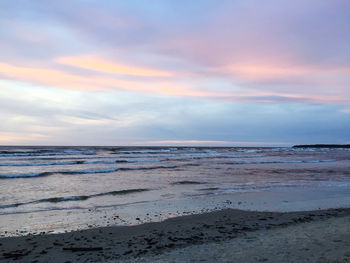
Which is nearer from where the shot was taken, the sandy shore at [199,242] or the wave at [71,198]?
the sandy shore at [199,242]

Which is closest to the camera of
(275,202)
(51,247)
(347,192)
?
(51,247)

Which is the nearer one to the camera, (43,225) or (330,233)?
(330,233)

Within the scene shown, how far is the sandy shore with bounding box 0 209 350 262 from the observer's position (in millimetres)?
5836

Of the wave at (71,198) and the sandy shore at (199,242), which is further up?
the sandy shore at (199,242)

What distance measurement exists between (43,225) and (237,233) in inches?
225

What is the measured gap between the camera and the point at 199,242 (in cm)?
698

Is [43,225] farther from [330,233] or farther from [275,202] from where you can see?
[275,202]

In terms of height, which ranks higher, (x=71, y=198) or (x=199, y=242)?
(x=199, y=242)

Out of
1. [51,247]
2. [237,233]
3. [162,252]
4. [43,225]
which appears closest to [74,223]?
[43,225]

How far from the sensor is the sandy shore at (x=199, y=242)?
584 cm

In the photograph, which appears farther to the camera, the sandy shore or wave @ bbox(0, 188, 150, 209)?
wave @ bbox(0, 188, 150, 209)

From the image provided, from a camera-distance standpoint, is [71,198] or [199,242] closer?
[199,242]

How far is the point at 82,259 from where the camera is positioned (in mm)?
6098

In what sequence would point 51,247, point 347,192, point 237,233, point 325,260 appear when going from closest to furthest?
1. point 325,260
2. point 51,247
3. point 237,233
4. point 347,192
